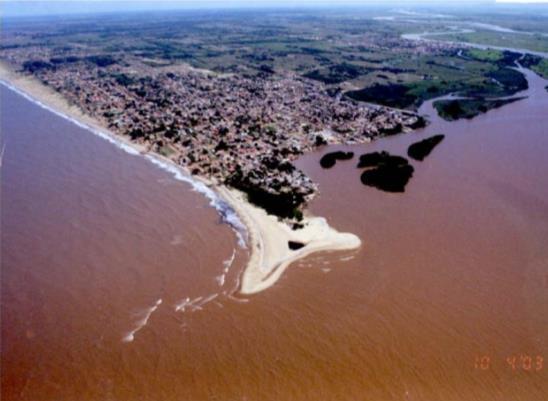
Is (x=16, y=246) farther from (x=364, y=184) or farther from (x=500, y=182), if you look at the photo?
(x=500, y=182)

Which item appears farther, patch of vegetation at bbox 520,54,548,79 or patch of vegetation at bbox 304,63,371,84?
patch of vegetation at bbox 520,54,548,79

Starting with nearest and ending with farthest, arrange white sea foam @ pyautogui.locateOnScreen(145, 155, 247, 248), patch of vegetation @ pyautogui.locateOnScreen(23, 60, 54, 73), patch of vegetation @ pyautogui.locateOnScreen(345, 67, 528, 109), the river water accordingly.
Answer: the river water
white sea foam @ pyautogui.locateOnScreen(145, 155, 247, 248)
patch of vegetation @ pyautogui.locateOnScreen(345, 67, 528, 109)
patch of vegetation @ pyautogui.locateOnScreen(23, 60, 54, 73)

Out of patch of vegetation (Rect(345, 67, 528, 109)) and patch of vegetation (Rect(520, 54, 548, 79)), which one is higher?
patch of vegetation (Rect(345, 67, 528, 109))

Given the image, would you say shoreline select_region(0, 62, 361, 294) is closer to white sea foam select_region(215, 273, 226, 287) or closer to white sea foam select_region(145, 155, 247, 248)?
white sea foam select_region(145, 155, 247, 248)

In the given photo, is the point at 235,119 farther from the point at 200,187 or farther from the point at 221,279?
the point at 221,279
